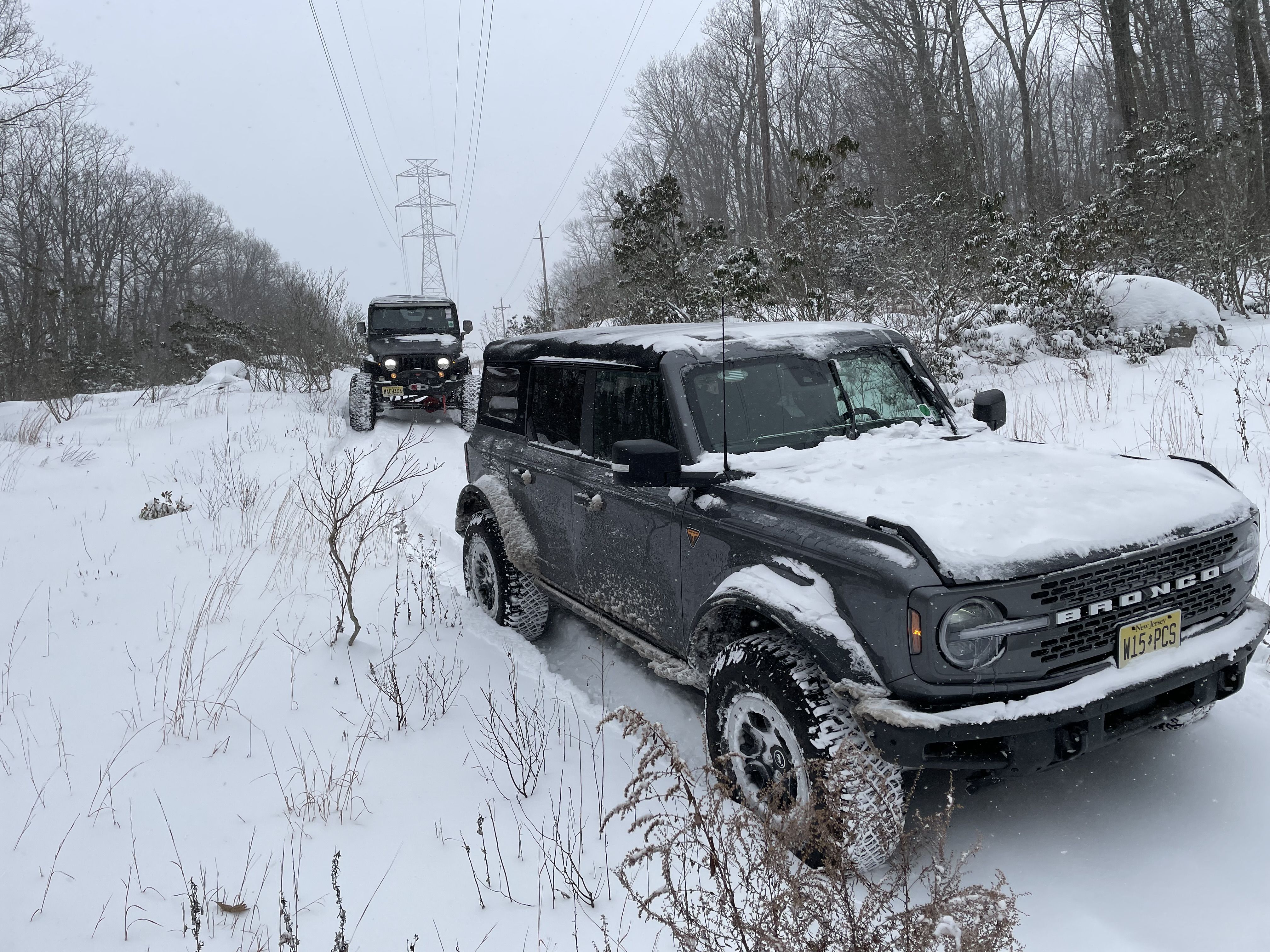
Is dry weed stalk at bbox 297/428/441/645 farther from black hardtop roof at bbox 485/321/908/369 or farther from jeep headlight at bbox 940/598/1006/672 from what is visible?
jeep headlight at bbox 940/598/1006/672

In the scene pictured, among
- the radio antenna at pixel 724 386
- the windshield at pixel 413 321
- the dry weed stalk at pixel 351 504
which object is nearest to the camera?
the radio antenna at pixel 724 386

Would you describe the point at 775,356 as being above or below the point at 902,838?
above

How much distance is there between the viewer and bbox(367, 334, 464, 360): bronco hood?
1393 cm

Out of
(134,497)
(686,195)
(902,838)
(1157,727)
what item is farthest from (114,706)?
(686,195)

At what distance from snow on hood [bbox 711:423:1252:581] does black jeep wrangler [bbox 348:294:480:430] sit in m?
10.7

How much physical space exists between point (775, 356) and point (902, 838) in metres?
2.12

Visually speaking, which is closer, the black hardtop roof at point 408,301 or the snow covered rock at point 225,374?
the black hardtop roof at point 408,301

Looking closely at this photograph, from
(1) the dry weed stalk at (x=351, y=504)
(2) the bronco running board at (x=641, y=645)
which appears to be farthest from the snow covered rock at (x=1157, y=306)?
(2) the bronco running board at (x=641, y=645)

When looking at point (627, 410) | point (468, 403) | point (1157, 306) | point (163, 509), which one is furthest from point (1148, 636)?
point (468, 403)

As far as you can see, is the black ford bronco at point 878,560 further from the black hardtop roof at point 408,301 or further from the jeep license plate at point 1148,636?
the black hardtop roof at point 408,301

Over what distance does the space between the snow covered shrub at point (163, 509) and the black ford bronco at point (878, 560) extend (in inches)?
201

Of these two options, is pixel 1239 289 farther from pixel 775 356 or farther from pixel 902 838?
pixel 902 838

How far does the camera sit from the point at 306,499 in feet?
Result: 26.4

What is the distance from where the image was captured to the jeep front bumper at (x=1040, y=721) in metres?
2.40
